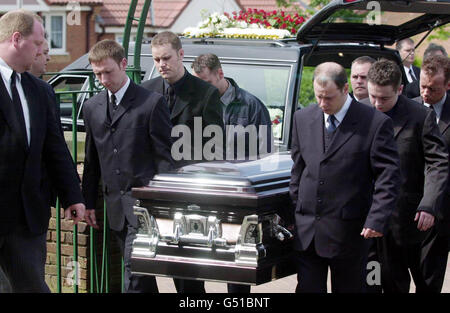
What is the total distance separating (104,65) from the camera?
4965 millimetres

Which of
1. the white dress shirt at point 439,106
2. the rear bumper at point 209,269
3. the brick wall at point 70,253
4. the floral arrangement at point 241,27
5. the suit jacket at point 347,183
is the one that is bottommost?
the brick wall at point 70,253

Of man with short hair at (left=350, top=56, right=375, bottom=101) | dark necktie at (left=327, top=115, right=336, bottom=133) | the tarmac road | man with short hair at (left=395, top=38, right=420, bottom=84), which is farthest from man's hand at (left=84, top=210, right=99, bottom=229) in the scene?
man with short hair at (left=395, top=38, right=420, bottom=84)

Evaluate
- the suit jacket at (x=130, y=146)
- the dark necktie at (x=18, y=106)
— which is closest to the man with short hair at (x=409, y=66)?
the suit jacket at (x=130, y=146)

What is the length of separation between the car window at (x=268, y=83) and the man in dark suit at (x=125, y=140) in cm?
178

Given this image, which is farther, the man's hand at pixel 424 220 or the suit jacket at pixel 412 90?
the suit jacket at pixel 412 90

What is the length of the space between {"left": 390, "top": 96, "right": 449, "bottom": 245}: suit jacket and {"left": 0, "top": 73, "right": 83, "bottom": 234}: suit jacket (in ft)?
6.65

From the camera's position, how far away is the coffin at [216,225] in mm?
4336

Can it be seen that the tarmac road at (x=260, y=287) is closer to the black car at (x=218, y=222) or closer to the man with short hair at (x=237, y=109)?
the man with short hair at (x=237, y=109)

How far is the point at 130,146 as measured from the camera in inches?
197

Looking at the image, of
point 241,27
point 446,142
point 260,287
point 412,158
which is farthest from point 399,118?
point 241,27

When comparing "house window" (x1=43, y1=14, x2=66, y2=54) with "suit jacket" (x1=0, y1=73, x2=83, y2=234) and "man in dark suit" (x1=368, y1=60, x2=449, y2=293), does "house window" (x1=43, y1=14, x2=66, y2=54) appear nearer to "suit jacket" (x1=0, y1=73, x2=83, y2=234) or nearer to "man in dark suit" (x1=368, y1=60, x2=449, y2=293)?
"man in dark suit" (x1=368, y1=60, x2=449, y2=293)

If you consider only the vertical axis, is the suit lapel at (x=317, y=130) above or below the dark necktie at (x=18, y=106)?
below

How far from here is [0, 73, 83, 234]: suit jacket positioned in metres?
4.15

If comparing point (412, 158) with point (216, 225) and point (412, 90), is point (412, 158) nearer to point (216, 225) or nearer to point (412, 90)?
point (216, 225)
